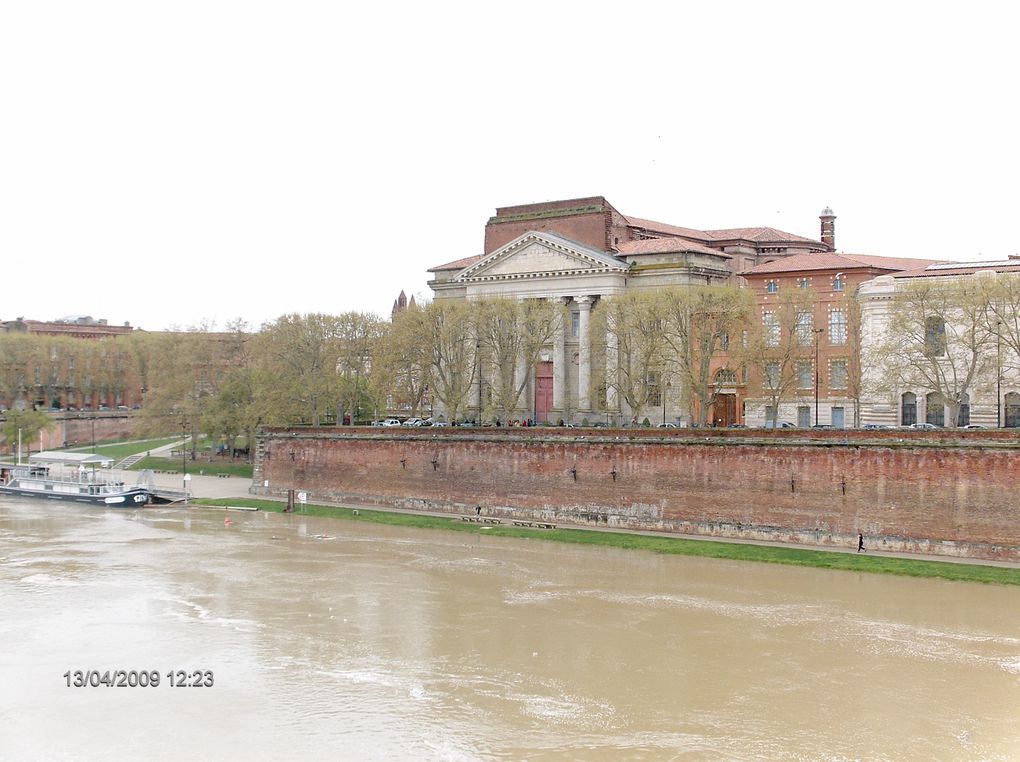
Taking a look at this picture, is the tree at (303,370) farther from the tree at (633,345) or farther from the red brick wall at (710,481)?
the tree at (633,345)

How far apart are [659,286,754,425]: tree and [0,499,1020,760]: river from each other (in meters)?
10.7

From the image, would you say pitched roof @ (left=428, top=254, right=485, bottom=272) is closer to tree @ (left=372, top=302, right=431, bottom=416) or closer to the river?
tree @ (left=372, top=302, right=431, bottom=416)

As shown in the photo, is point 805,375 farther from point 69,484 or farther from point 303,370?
point 69,484

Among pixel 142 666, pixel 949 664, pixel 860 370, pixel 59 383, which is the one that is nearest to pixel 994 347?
pixel 860 370

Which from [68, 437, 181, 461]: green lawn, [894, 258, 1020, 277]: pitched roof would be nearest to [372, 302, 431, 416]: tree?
[894, 258, 1020, 277]: pitched roof

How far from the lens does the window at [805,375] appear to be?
48.2 m

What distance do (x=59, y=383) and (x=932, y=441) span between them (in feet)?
241

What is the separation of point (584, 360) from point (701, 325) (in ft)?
34.7

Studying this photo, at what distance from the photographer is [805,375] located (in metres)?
50.4

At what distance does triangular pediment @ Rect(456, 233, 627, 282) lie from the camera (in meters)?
57.8

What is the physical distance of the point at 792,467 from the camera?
39.7 m

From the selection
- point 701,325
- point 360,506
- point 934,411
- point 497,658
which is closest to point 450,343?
point 360,506

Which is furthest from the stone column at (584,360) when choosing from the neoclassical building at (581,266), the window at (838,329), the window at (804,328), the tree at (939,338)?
the tree at (939,338)

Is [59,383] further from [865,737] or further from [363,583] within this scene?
[865,737]
